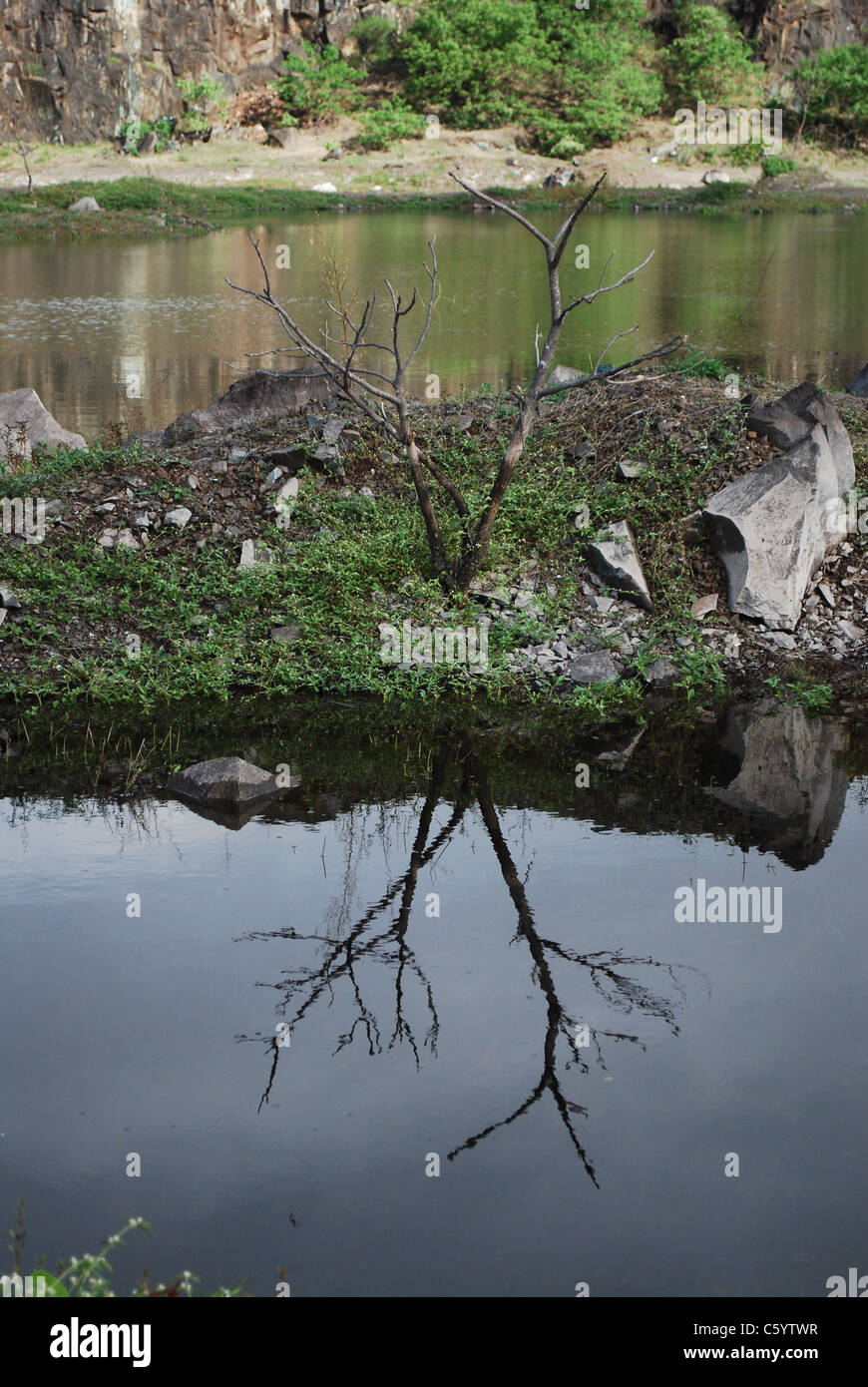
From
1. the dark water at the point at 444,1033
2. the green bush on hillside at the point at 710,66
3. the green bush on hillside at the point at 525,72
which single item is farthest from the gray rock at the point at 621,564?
the green bush on hillside at the point at 710,66

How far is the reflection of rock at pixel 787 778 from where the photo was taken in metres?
6.96

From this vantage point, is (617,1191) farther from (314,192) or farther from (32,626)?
(314,192)

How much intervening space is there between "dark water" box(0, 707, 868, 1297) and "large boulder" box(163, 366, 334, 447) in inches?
226

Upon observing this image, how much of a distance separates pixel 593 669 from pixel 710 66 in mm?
66966

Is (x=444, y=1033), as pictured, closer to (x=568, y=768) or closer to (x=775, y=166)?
(x=568, y=768)

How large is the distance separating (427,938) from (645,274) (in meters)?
27.0

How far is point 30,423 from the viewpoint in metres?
13.1

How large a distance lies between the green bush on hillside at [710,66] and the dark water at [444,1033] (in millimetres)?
68175

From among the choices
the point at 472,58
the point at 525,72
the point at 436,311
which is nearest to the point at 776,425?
the point at 436,311

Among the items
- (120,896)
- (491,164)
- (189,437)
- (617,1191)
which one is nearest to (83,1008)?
(120,896)

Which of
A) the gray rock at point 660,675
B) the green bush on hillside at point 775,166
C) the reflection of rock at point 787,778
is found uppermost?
the green bush on hillside at point 775,166

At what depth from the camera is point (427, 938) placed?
5809 mm

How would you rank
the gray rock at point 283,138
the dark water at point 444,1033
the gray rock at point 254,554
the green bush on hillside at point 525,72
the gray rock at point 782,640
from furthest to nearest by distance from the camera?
the green bush on hillside at point 525,72
the gray rock at point 283,138
the gray rock at point 254,554
the gray rock at point 782,640
the dark water at point 444,1033

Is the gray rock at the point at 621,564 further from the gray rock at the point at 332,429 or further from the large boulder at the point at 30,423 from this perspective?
the large boulder at the point at 30,423
